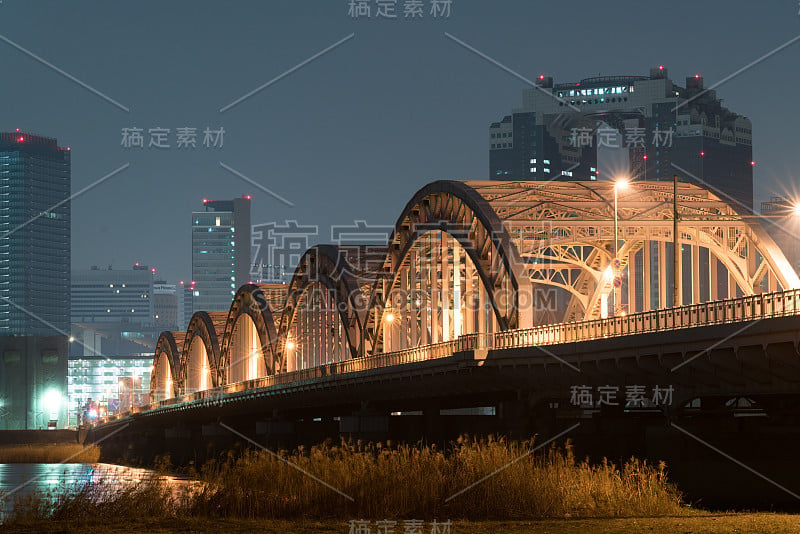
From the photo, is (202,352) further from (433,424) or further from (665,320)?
(665,320)

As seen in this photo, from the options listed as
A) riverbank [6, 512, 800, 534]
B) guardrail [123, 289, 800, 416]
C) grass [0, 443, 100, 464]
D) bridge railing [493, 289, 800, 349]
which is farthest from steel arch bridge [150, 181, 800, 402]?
grass [0, 443, 100, 464]

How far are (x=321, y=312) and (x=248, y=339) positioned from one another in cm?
3298

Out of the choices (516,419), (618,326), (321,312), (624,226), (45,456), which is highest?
(624,226)

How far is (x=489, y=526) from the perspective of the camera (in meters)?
28.8

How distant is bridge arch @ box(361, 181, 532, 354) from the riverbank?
3275 cm

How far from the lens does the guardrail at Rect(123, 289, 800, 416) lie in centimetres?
3922

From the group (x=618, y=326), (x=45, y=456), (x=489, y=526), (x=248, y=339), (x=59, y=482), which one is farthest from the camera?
(x=248, y=339)

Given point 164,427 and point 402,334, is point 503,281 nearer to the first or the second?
point 402,334

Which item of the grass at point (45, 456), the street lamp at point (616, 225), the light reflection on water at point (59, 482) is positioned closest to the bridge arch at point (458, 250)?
the street lamp at point (616, 225)

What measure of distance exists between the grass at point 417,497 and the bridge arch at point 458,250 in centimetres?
2719

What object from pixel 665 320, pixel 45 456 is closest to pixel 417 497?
pixel 665 320

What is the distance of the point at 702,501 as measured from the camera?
45.3 m

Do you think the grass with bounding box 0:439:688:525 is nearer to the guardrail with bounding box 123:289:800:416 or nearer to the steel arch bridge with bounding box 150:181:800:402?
the guardrail with bounding box 123:289:800:416

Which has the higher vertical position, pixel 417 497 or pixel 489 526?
pixel 417 497
